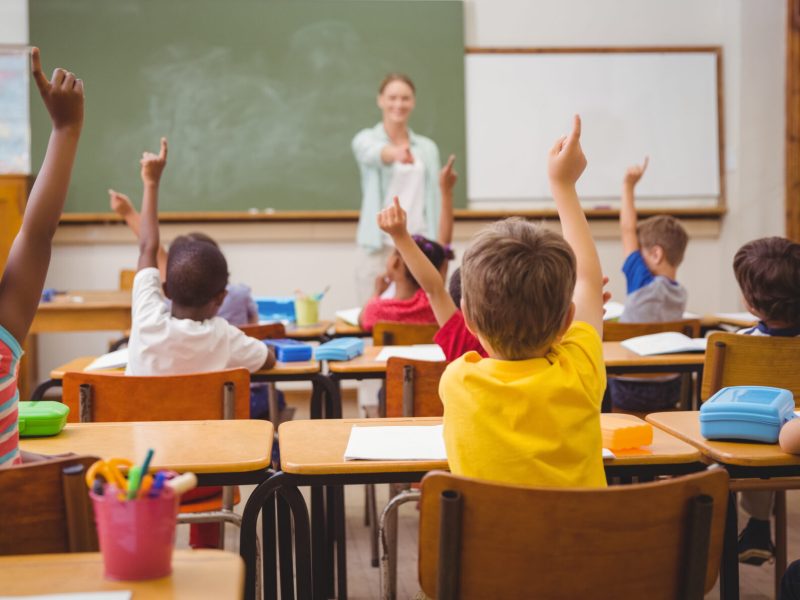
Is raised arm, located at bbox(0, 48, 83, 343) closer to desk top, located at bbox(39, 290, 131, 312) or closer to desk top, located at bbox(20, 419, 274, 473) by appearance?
desk top, located at bbox(20, 419, 274, 473)

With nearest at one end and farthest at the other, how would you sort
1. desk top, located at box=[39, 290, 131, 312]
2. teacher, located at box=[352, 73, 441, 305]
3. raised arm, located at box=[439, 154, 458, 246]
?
raised arm, located at box=[439, 154, 458, 246] → desk top, located at box=[39, 290, 131, 312] → teacher, located at box=[352, 73, 441, 305]

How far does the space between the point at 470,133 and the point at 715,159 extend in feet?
5.71

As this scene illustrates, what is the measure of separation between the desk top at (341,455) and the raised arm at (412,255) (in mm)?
481

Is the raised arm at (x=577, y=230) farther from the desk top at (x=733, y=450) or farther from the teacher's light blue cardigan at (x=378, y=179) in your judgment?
the teacher's light blue cardigan at (x=378, y=179)

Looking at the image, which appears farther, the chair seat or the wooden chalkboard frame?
the wooden chalkboard frame

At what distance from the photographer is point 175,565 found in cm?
100

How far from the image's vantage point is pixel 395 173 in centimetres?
540

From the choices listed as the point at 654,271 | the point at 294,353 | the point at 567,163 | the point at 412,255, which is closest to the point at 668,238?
the point at 654,271

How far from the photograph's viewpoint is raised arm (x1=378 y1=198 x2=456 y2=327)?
6.87ft

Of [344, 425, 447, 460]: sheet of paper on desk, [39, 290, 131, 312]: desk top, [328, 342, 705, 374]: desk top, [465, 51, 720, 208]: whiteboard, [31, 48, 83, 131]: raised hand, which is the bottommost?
[344, 425, 447, 460]: sheet of paper on desk

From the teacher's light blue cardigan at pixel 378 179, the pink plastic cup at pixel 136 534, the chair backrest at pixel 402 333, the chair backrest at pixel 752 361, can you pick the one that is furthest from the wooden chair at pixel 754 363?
the teacher's light blue cardigan at pixel 378 179

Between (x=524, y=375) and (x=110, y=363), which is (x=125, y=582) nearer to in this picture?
(x=524, y=375)

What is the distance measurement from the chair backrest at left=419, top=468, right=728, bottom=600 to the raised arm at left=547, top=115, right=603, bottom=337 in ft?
1.62

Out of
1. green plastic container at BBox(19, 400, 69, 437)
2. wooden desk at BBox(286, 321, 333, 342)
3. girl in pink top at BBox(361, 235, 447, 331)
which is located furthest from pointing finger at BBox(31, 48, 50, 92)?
wooden desk at BBox(286, 321, 333, 342)
